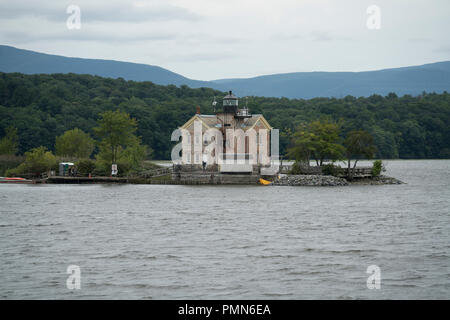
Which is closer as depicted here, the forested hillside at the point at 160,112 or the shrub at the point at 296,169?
the shrub at the point at 296,169

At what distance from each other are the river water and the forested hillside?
80.8m

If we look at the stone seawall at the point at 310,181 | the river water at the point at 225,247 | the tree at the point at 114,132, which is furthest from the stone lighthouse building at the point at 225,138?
the river water at the point at 225,247

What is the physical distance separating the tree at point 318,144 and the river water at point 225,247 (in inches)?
640

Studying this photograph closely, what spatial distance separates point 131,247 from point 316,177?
136ft

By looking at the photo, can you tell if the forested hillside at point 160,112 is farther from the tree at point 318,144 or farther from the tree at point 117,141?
the tree at point 318,144

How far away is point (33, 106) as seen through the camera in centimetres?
14000

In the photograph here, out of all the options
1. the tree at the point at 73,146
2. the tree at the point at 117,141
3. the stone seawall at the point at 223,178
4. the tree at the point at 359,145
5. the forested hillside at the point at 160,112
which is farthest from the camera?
the forested hillside at the point at 160,112

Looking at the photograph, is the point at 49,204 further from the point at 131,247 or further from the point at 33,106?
the point at 33,106

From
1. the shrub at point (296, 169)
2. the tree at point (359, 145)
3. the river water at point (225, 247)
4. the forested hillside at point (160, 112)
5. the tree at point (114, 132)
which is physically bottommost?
the river water at point (225, 247)

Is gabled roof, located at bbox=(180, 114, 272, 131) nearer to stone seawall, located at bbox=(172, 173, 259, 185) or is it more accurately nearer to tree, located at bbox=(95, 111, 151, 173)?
stone seawall, located at bbox=(172, 173, 259, 185)

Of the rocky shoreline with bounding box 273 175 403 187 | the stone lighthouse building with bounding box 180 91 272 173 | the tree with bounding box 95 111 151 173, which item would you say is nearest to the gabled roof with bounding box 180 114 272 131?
the stone lighthouse building with bounding box 180 91 272 173

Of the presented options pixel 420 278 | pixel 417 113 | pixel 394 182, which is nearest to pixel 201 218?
pixel 420 278

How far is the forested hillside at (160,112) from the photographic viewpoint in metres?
134

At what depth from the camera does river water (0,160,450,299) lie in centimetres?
2214
